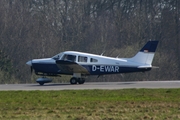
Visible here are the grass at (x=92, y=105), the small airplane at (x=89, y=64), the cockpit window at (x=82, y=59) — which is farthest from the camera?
the cockpit window at (x=82, y=59)

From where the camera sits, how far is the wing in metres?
26.9

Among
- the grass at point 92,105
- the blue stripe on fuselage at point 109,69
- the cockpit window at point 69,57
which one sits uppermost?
the cockpit window at point 69,57

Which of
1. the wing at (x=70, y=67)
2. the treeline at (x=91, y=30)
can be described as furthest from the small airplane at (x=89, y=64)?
the treeline at (x=91, y=30)

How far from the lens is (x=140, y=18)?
5147 centimetres

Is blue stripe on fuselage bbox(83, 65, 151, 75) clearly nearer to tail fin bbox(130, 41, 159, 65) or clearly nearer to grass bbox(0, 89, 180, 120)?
tail fin bbox(130, 41, 159, 65)

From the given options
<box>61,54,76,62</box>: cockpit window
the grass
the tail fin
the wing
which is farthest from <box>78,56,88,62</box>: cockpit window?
the grass

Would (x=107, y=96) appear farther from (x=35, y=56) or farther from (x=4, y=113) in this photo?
(x=35, y=56)

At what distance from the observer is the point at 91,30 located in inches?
2131

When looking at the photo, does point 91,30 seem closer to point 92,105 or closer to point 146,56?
point 146,56

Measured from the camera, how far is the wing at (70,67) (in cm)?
2688

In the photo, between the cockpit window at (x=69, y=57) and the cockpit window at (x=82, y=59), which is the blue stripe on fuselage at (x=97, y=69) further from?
the cockpit window at (x=69, y=57)

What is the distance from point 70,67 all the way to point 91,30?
27.0 meters

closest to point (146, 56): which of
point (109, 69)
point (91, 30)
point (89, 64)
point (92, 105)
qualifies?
point (109, 69)

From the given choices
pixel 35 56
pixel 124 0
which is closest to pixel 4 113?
pixel 35 56
